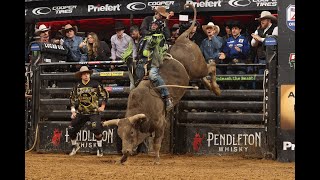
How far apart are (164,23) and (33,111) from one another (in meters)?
3.32

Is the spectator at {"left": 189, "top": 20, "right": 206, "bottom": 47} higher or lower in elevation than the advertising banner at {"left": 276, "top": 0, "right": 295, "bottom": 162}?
higher

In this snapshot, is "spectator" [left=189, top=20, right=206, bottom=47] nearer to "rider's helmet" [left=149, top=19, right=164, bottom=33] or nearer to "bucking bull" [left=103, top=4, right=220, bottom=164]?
"bucking bull" [left=103, top=4, right=220, bottom=164]

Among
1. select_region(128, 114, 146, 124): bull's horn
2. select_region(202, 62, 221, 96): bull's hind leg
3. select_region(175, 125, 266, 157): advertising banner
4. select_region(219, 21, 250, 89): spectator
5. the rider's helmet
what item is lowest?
select_region(175, 125, 266, 157): advertising banner

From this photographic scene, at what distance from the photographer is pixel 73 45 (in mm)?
11773

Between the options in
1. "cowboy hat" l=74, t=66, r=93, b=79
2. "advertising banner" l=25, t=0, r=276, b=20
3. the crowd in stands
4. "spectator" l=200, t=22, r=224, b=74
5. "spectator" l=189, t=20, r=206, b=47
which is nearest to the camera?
the crowd in stands

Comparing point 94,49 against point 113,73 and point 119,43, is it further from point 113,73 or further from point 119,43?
point 113,73

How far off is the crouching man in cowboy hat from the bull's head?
4.60 ft

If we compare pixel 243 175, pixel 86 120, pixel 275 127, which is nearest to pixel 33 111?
pixel 86 120

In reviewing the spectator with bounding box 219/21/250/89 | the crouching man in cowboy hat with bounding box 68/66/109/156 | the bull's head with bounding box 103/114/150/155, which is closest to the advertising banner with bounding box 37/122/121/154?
the crouching man in cowboy hat with bounding box 68/66/109/156

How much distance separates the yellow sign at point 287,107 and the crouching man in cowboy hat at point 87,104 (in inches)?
124

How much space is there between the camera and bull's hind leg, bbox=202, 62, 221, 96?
9672mm

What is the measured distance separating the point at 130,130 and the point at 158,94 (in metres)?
1.06
